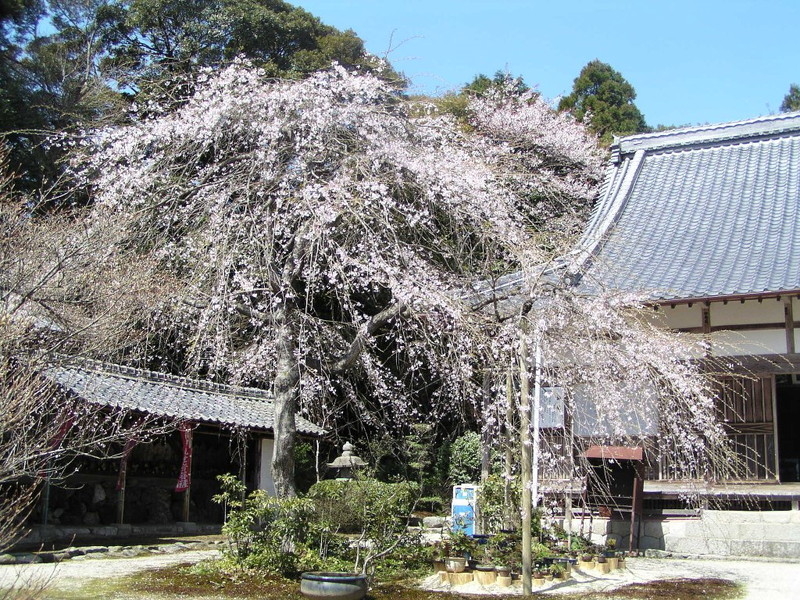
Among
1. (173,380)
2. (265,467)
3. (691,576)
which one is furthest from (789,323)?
(173,380)

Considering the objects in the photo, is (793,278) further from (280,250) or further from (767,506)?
(280,250)

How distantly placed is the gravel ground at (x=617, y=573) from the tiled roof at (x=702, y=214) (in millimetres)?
3464

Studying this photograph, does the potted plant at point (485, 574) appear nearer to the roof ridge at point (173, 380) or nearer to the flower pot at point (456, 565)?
the flower pot at point (456, 565)

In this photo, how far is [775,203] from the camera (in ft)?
42.8

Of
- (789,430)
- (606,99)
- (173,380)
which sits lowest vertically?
(789,430)

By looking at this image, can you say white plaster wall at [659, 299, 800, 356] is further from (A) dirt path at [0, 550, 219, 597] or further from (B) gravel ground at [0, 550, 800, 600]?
(A) dirt path at [0, 550, 219, 597]

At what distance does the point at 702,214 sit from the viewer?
44.3 feet

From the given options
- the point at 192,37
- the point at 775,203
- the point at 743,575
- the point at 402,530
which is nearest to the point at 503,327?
the point at 402,530

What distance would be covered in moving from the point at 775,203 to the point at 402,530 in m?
8.70

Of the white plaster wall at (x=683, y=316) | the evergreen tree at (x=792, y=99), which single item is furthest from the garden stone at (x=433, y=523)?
the evergreen tree at (x=792, y=99)

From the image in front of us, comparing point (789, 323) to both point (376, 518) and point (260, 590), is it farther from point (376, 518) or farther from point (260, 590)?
point (260, 590)

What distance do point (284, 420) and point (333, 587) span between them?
239 centimetres

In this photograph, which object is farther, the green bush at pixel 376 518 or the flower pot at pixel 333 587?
the green bush at pixel 376 518

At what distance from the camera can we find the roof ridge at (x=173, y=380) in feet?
41.8
